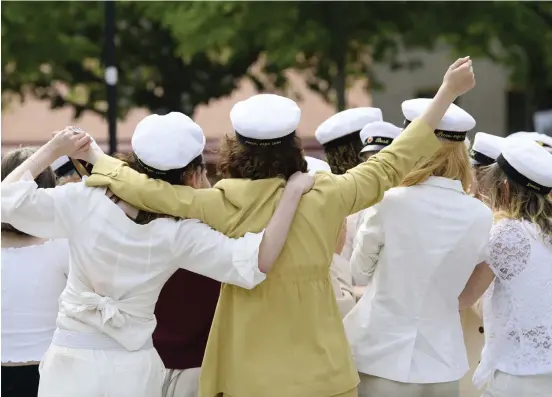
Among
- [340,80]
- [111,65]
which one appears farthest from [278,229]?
[340,80]

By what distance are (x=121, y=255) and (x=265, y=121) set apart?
1.93 feet

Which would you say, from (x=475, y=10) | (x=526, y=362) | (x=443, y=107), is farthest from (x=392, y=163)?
(x=475, y=10)

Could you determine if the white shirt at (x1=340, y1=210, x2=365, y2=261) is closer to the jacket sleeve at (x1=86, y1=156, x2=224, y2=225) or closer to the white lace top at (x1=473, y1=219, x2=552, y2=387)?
the white lace top at (x1=473, y1=219, x2=552, y2=387)

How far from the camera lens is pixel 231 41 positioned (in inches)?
496

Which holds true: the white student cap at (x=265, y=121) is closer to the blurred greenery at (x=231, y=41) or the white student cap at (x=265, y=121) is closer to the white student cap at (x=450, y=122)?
the white student cap at (x=450, y=122)

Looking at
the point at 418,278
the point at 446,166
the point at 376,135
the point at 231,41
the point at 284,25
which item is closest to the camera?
the point at 418,278

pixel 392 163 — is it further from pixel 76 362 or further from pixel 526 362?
pixel 76 362

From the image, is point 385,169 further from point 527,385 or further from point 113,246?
point 527,385

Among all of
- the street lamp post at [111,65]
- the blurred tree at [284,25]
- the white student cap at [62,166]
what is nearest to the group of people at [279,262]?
the white student cap at [62,166]

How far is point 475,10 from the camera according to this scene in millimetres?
12242

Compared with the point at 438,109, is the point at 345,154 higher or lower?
lower

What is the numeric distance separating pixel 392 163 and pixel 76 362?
44.9 inches

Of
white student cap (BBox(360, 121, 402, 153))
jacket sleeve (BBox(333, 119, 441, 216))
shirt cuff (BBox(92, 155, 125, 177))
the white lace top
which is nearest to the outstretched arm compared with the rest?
jacket sleeve (BBox(333, 119, 441, 216))

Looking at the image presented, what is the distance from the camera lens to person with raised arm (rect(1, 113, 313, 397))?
259cm
